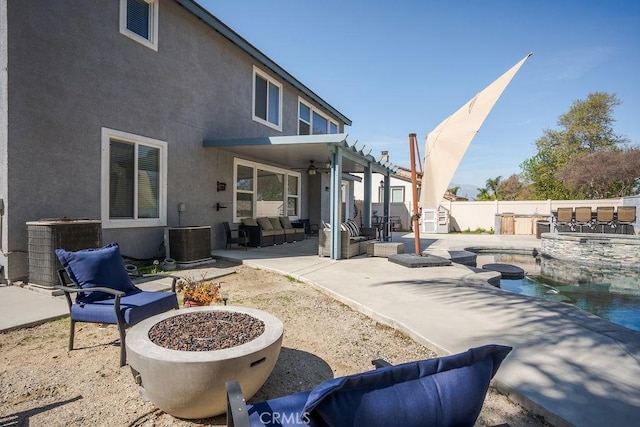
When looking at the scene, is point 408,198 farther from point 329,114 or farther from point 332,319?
point 332,319

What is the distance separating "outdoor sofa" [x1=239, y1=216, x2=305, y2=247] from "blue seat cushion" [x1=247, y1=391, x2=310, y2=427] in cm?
846

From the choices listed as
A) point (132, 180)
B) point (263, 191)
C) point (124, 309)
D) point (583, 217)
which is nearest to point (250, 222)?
point (263, 191)

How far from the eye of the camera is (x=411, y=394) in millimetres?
1043

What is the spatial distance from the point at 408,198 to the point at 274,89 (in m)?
14.8

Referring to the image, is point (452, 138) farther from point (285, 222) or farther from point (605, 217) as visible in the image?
point (605, 217)

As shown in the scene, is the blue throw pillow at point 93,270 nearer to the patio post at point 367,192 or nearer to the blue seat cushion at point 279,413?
the blue seat cushion at point 279,413

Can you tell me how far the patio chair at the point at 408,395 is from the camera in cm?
95

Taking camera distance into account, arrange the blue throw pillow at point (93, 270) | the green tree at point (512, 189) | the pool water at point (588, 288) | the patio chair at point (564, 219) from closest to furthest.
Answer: the blue throw pillow at point (93, 270) → the pool water at point (588, 288) → the patio chair at point (564, 219) → the green tree at point (512, 189)

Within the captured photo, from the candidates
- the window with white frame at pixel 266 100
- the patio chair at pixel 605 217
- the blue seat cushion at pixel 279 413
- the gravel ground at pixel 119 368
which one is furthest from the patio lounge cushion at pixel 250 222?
the patio chair at pixel 605 217

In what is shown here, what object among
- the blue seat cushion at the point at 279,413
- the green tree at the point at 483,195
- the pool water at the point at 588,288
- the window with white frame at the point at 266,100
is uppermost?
the window with white frame at the point at 266,100

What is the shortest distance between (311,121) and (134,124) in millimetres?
7968

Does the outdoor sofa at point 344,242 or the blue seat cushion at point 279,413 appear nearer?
the blue seat cushion at point 279,413

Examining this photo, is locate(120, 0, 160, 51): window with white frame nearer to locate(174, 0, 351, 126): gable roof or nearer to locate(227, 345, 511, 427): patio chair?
locate(174, 0, 351, 126): gable roof

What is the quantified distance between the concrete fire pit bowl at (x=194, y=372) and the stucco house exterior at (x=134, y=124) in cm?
457
